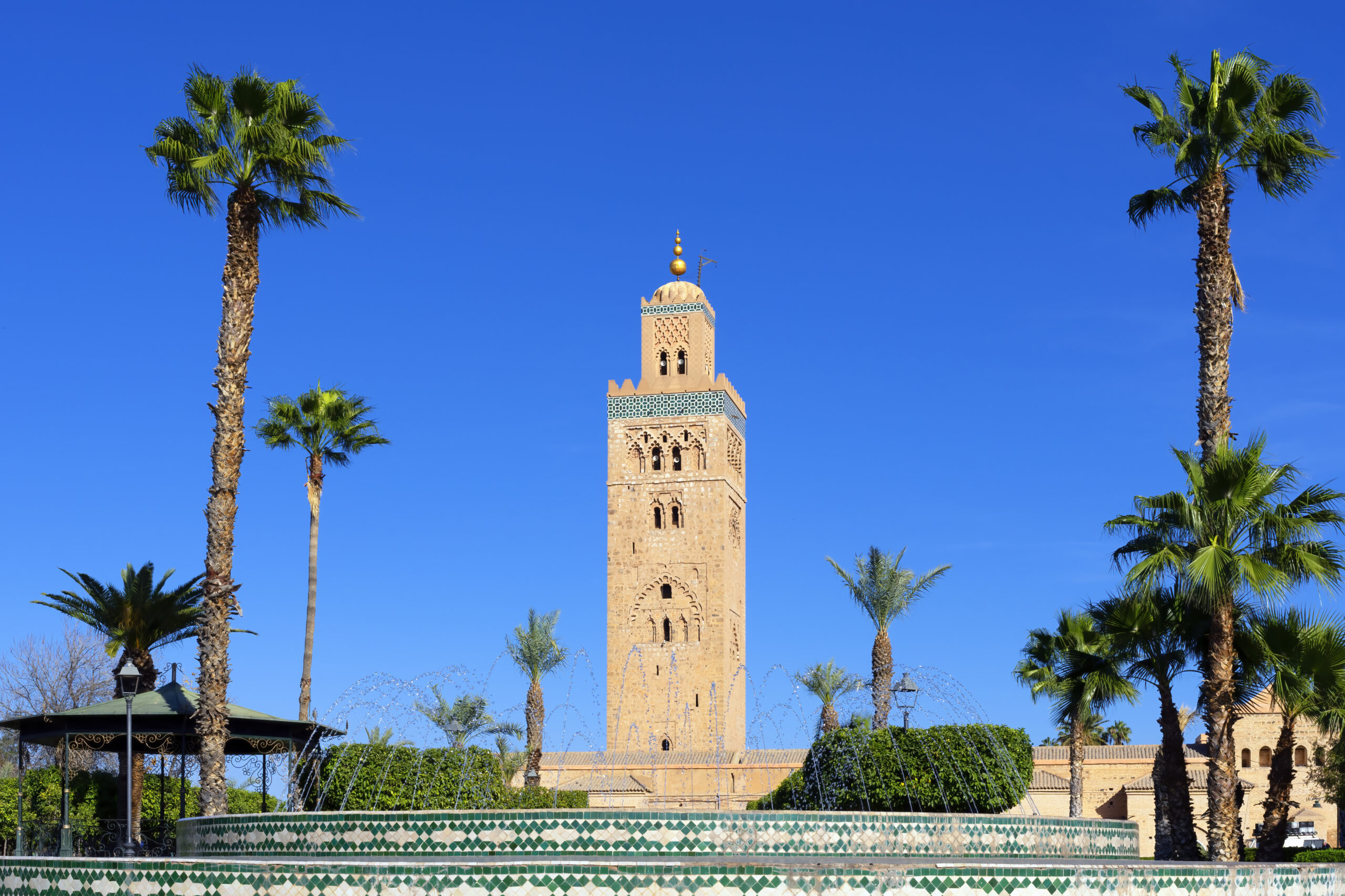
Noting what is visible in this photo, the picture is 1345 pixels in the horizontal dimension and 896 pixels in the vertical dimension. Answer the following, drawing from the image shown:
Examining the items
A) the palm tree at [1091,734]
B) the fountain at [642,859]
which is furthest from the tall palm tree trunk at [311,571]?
the palm tree at [1091,734]

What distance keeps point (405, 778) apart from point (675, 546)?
27062mm

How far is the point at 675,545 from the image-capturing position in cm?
5366

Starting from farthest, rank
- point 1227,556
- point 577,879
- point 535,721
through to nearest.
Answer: point 535,721 < point 1227,556 < point 577,879

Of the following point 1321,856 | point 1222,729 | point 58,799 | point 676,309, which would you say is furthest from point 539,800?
point 676,309

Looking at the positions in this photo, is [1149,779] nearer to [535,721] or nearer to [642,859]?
[535,721]

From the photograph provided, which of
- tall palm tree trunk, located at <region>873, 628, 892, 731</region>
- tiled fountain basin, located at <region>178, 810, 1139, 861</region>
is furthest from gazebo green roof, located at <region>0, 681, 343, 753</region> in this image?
tall palm tree trunk, located at <region>873, 628, 892, 731</region>

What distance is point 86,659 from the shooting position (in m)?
42.3

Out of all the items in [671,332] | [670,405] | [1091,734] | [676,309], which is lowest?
[1091,734]

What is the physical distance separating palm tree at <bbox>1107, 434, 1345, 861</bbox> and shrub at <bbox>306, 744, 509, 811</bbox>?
46.1 ft

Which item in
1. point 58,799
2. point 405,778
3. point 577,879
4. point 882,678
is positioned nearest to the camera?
point 577,879

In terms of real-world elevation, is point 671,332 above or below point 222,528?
above

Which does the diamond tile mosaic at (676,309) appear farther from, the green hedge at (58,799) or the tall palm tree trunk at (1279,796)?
the tall palm tree trunk at (1279,796)

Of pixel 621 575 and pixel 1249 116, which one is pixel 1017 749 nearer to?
pixel 1249 116

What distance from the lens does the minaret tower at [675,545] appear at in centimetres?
5188
